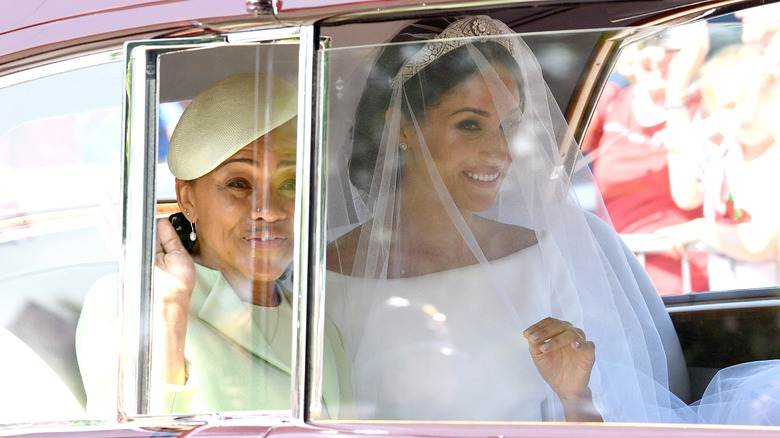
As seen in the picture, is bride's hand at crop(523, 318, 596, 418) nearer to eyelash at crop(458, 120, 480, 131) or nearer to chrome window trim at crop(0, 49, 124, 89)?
eyelash at crop(458, 120, 480, 131)

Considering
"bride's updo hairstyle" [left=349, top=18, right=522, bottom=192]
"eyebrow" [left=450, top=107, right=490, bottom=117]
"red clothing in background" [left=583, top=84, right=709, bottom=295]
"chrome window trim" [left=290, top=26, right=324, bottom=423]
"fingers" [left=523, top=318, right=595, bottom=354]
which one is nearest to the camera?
"chrome window trim" [left=290, top=26, right=324, bottom=423]

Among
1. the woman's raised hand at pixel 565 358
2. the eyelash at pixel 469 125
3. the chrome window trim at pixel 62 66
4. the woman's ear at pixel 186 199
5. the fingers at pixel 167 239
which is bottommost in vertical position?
the woman's raised hand at pixel 565 358

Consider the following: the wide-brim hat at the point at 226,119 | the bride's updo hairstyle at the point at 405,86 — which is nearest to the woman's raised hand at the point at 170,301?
the wide-brim hat at the point at 226,119

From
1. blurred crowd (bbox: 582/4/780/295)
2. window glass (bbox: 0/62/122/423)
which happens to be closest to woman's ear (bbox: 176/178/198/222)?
window glass (bbox: 0/62/122/423)

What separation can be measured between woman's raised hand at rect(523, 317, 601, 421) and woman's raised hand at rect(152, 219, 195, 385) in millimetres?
724

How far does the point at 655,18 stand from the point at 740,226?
2.27 feet

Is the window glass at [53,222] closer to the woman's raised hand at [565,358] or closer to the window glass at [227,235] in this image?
the window glass at [227,235]

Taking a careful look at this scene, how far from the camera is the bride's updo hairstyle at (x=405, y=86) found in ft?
5.31

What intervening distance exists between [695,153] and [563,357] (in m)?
0.68

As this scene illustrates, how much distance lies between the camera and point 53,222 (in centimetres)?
157

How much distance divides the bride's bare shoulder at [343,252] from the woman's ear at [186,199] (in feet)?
0.84

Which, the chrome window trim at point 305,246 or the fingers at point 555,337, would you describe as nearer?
the chrome window trim at point 305,246

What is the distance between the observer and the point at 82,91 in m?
1.48

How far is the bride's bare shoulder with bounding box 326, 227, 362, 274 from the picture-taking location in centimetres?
146
